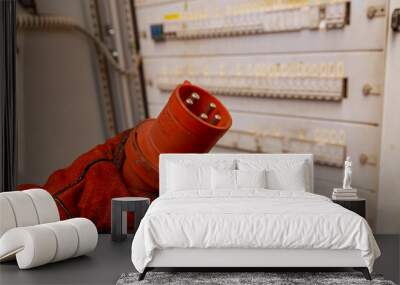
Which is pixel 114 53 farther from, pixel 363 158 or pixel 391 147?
pixel 391 147

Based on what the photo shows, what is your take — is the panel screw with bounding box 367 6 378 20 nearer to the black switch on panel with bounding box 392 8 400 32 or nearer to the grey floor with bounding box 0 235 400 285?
the black switch on panel with bounding box 392 8 400 32

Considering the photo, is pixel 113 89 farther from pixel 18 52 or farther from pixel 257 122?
pixel 257 122

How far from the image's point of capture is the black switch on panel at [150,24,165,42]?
7.52 m

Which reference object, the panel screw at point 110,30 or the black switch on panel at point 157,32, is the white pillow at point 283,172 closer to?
the black switch on panel at point 157,32

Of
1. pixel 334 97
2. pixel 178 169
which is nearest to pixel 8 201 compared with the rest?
pixel 178 169

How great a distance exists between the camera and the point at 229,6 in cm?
663

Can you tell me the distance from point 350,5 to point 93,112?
374 cm

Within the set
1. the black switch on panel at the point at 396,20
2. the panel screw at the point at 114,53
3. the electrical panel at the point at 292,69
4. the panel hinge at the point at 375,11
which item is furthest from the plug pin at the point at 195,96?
the panel screw at the point at 114,53

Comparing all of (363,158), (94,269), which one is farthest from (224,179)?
(363,158)

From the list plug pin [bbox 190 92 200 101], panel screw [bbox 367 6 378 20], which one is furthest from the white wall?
plug pin [bbox 190 92 200 101]

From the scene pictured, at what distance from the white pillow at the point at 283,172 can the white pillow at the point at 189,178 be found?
26 centimetres

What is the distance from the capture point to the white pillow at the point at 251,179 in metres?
4.90

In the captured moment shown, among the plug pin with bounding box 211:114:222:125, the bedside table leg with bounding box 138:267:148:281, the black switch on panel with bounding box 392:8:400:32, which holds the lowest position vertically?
the bedside table leg with bounding box 138:267:148:281

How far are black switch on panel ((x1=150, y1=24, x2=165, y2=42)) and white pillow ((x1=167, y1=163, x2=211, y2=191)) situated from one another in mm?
2810
